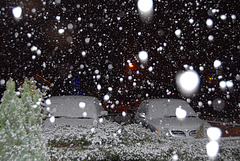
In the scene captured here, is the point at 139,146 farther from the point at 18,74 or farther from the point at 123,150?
the point at 18,74

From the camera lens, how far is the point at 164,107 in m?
8.70

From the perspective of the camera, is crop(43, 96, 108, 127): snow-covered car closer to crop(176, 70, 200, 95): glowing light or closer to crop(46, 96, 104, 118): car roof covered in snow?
crop(46, 96, 104, 118): car roof covered in snow

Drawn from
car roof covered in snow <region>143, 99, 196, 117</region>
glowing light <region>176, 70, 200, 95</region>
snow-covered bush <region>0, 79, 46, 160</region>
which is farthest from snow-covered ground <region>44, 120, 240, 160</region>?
glowing light <region>176, 70, 200, 95</region>

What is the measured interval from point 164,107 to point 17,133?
19.4 feet

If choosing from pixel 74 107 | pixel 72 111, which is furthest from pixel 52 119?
pixel 74 107

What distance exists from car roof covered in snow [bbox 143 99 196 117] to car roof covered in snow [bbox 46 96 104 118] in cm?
209

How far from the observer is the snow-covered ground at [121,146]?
4805 mm

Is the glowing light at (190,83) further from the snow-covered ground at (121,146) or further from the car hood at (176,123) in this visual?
the snow-covered ground at (121,146)

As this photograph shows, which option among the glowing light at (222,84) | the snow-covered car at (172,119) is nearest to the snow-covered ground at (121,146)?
the snow-covered car at (172,119)

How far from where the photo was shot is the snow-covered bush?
12.0 feet

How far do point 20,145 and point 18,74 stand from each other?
66.4m

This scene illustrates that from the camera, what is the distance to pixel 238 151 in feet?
16.9

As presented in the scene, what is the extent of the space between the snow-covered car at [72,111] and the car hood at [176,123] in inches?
66.2

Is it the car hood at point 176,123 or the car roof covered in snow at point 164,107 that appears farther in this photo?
the car roof covered in snow at point 164,107
